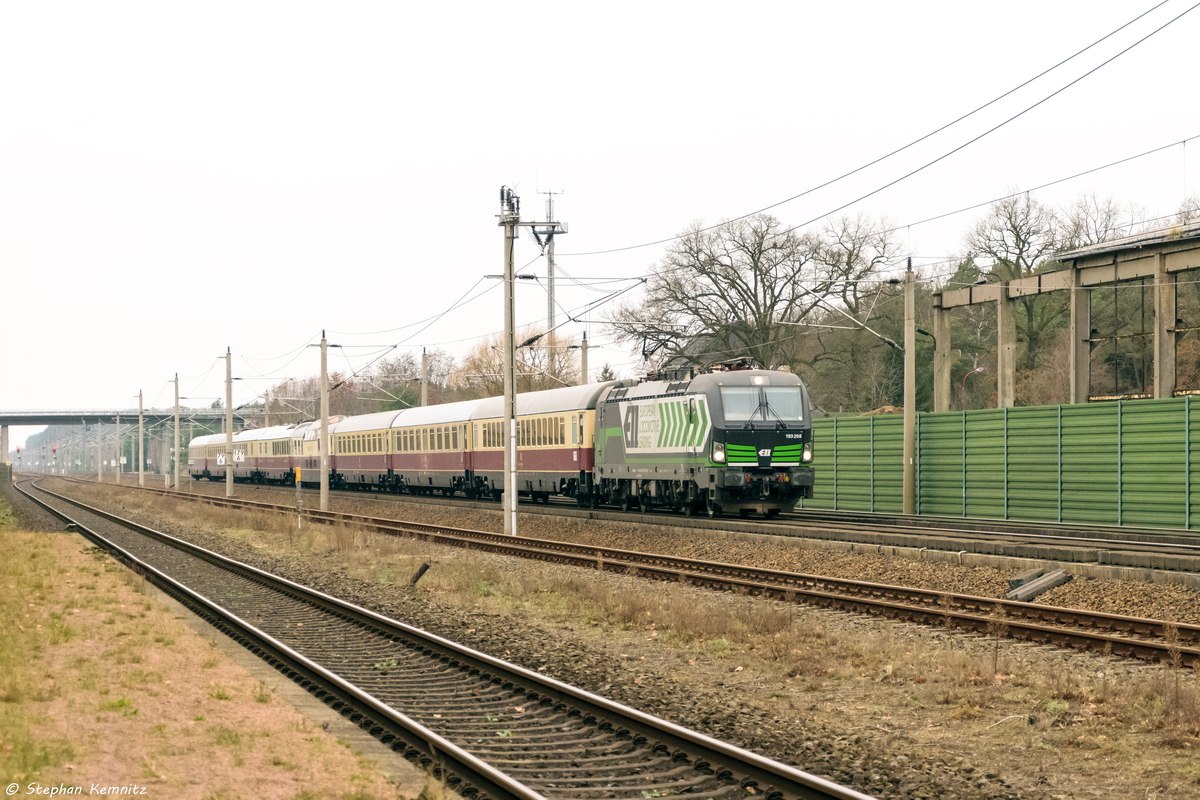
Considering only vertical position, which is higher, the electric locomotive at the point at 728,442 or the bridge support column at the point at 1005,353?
the bridge support column at the point at 1005,353

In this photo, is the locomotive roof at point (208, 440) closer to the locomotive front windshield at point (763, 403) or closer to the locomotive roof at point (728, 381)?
the locomotive roof at point (728, 381)

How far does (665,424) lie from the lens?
2831 cm

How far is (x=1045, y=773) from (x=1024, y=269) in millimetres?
54936

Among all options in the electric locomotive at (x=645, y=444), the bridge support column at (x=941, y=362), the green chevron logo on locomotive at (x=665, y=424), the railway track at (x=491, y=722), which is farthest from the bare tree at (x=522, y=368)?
the railway track at (x=491, y=722)

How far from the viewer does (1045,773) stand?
7504mm

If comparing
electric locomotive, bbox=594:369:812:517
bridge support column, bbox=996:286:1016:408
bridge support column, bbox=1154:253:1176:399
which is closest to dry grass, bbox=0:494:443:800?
electric locomotive, bbox=594:369:812:517

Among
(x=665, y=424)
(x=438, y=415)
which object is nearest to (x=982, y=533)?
(x=665, y=424)

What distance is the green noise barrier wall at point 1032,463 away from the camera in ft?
82.4

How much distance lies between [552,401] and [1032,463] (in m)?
14.6

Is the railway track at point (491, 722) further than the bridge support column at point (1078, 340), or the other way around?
the bridge support column at point (1078, 340)

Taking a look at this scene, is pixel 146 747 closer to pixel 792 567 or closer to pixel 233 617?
pixel 233 617

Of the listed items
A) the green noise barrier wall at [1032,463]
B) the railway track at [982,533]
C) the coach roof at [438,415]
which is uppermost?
the coach roof at [438,415]

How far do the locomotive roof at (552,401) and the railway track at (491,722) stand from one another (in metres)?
17.5

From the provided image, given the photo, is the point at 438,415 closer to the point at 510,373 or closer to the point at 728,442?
the point at 510,373
